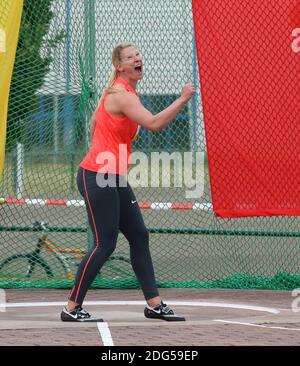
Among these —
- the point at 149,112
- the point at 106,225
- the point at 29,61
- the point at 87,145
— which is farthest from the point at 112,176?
the point at 29,61

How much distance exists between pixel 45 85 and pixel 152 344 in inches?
179

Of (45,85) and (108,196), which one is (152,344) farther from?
(45,85)

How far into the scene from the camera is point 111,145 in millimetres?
9359

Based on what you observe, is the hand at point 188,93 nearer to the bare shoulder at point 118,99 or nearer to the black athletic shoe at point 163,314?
the bare shoulder at point 118,99

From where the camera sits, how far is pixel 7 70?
11641 mm

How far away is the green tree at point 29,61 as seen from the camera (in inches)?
484

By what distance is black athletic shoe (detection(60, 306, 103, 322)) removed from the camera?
9.49 meters

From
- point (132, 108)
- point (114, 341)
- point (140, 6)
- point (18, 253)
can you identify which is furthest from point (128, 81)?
point (18, 253)

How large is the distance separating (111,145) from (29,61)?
3.32m

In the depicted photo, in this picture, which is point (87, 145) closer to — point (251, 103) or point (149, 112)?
point (251, 103)

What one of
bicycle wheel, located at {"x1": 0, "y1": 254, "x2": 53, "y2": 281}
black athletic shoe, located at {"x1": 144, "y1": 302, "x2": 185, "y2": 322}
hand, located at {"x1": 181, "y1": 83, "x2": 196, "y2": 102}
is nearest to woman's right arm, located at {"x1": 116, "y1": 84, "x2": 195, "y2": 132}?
hand, located at {"x1": 181, "y1": 83, "x2": 196, "y2": 102}

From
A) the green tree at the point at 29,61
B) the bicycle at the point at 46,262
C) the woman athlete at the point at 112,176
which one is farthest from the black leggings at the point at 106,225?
the green tree at the point at 29,61

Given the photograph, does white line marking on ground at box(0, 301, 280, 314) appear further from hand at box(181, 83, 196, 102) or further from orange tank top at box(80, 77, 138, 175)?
hand at box(181, 83, 196, 102)

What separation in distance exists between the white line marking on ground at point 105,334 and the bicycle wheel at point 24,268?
10.2 feet
